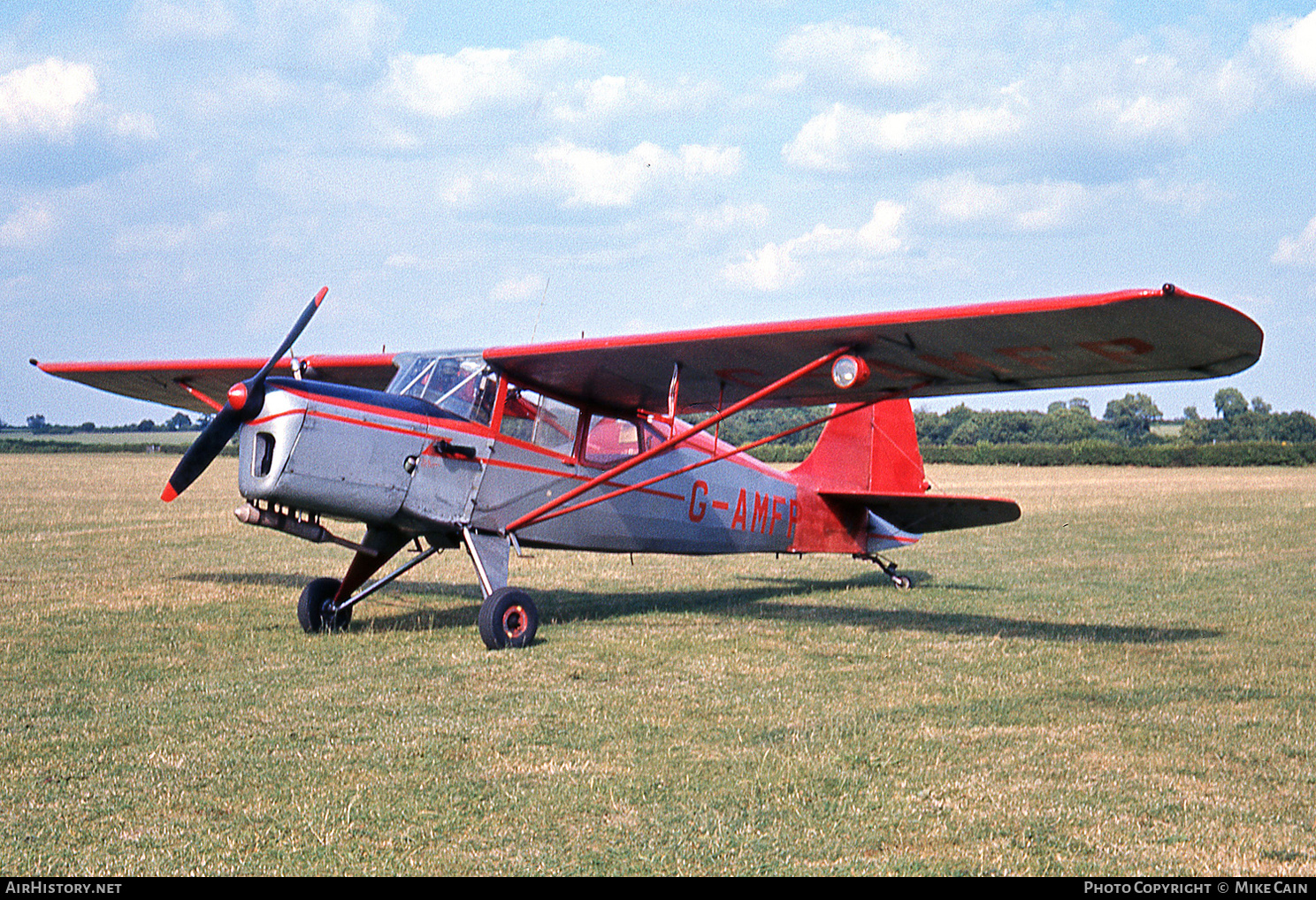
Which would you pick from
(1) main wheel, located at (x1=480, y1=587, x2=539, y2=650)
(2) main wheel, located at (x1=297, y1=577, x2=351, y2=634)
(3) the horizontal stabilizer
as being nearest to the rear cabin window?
(1) main wheel, located at (x1=480, y1=587, x2=539, y2=650)

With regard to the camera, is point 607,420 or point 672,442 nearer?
point 672,442

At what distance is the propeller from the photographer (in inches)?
284

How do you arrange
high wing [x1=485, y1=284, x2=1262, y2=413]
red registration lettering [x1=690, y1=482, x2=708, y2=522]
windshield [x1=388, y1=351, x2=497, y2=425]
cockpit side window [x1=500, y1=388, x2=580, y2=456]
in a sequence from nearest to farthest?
1. high wing [x1=485, y1=284, x2=1262, y2=413]
2. windshield [x1=388, y1=351, x2=497, y2=425]
3. cockpit side window [x1=500, y1=388, x2=580, y2=456]
4. red registration lettering [x1=690, y1=482, x2=708, y2=522]

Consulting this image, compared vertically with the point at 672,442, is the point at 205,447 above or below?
below

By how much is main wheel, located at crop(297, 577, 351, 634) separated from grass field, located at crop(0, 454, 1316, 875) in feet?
1.02

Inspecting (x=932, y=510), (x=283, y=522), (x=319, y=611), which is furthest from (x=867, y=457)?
(x=283, y=522)

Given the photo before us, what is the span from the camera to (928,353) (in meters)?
7.54

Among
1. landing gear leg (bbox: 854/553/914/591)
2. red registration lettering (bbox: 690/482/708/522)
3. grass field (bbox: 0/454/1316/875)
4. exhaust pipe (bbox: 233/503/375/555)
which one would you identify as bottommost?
grass field (bbox: 0/454/1316/875)

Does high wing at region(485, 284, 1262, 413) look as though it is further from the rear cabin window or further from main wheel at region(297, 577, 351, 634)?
main wheel at region(297, 577, 351, 634)

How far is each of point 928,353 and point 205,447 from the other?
17.2 ft

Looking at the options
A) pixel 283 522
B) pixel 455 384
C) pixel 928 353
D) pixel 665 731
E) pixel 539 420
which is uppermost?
pixel 928 353

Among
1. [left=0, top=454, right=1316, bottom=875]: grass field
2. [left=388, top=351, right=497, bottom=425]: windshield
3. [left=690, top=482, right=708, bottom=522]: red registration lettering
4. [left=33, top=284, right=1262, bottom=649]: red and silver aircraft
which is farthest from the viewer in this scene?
[left=690, top=482, right=708, bottom=522]: red registration lettering

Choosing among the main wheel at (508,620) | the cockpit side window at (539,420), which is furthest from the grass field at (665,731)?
the cockpit side window at (539,420)

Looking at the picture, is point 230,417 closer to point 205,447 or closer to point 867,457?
point 205,447
